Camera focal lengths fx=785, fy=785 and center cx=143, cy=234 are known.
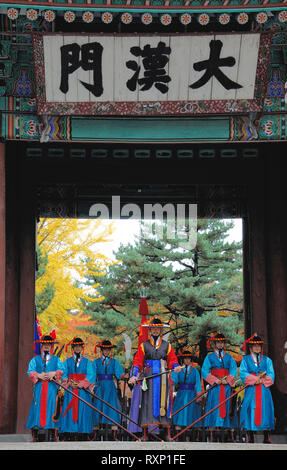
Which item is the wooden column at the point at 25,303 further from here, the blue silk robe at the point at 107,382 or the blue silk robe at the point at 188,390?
the blue silk robe at the point at 188,390

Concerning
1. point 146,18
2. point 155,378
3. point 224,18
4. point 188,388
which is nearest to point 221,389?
point 188,388

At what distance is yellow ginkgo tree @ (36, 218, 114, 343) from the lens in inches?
768

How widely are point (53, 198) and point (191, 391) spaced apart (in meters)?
3.78

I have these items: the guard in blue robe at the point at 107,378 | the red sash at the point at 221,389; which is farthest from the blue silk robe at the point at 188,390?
the guard in blue robe at the point at 107,378

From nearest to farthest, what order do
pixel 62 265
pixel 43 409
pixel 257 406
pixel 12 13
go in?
1. pixel 12 13
2. pixel 257 406
3. pixel 43 409
4. pixel 62 265

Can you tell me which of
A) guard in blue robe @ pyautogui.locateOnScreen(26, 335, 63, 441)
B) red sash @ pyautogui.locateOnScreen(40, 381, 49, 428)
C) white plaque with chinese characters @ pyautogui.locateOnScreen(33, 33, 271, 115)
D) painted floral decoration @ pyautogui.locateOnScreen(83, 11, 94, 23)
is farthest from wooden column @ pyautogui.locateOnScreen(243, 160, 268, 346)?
painted floral decoration @ pyautogui.locateOnScreen(83, 11, 94, 23)

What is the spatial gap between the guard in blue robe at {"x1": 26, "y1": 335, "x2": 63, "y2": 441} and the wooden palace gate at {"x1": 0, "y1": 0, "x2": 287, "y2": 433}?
0.51 metres

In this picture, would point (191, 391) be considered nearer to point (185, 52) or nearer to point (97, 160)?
point (97, 160)

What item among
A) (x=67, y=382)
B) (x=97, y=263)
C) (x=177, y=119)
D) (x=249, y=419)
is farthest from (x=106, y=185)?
(x=97, y=263)

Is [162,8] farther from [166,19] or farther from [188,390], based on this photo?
[188,390]

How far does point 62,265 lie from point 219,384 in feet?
32.7

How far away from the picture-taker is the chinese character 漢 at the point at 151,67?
978 cm

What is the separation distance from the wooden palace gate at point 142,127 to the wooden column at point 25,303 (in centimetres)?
2

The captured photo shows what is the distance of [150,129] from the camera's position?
1066 cm
